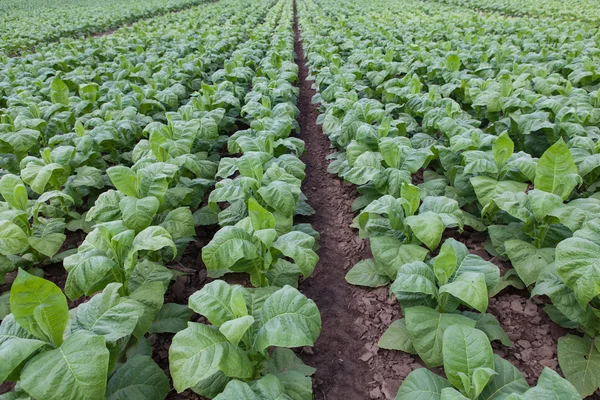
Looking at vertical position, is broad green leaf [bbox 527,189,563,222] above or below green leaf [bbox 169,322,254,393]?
above

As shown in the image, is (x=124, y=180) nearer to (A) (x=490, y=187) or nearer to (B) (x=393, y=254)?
(B) (x=393, y=254)

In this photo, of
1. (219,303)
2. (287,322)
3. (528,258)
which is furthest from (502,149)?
(219,303)

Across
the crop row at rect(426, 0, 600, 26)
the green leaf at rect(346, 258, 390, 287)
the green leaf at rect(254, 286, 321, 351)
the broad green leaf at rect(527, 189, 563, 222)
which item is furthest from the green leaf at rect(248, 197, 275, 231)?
the crop row at rect(426, 0, 600, 26)

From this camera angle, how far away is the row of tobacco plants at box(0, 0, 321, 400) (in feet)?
6.21

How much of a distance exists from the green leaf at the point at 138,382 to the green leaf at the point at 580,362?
2.52 meters

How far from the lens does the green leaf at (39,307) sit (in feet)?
6.03

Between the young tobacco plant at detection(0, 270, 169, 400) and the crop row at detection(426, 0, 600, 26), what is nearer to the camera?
the young tobacco plant at detection(0, 270, 169, 400)

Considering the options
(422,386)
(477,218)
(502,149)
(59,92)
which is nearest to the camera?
(422,386)

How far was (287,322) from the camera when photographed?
7.05 ft

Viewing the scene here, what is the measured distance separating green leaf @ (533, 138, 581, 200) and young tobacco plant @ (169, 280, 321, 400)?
7.26 feet

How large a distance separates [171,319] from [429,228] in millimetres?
1998

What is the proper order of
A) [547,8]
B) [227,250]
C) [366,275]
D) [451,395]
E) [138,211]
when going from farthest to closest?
[547,8], [366,275], [138,211], [227,250], [451,395]

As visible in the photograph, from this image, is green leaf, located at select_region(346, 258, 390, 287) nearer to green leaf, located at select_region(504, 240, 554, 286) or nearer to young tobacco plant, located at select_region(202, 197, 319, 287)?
young tobacco plant, located at select_region(202, 197, 319, 287)

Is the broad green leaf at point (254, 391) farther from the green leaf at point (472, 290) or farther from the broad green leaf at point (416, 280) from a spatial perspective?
the green leaf at point (472, 290)
